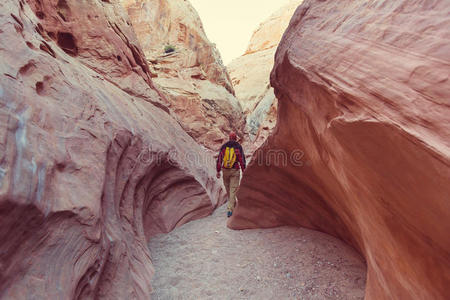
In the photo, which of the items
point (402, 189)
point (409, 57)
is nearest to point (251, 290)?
point (402, 189)

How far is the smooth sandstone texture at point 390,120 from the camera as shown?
1098 millimetres

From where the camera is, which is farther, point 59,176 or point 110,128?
point 110,128

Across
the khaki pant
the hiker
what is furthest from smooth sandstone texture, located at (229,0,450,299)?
the khaki pant

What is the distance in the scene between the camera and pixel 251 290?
9.84 ft

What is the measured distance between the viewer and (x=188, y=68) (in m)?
15.0

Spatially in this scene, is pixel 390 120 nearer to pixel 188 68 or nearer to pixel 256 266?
pixel 256 266

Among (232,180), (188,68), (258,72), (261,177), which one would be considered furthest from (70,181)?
(258,72)

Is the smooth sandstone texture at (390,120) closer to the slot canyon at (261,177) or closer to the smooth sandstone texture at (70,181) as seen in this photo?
the slot canyon at (261,177)

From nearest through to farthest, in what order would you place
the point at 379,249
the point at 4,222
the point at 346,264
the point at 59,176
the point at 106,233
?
the point at 4,222 → the point at 379,249 → the point at 59,176 → the point at 106,233 → the point at 346,264

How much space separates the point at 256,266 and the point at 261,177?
1.61m

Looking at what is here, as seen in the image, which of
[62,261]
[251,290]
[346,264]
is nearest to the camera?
[62,261]

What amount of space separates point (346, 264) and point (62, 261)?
11.0ft

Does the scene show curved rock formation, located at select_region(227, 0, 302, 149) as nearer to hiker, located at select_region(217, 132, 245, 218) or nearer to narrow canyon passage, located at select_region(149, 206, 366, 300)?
hiker, located at select_region(217, 132, 245, 218)

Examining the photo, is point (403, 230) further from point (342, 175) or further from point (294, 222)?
point (294, 222)
